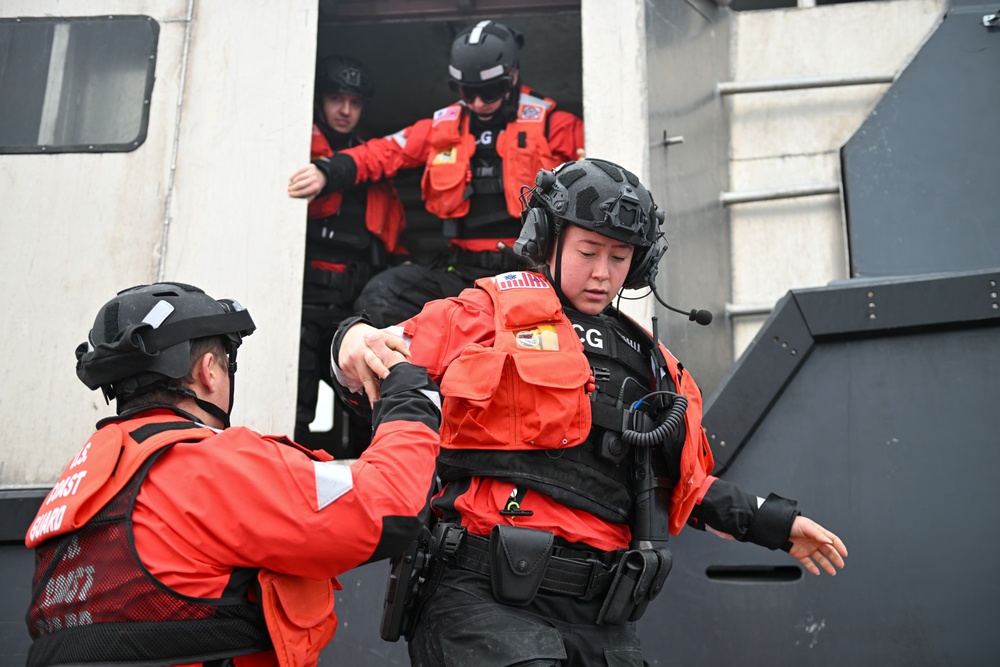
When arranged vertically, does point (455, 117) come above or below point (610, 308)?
above

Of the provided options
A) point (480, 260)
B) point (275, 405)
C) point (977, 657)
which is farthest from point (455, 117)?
point (977, 657)

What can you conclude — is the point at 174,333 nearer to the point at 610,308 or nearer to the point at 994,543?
the point at 610,308

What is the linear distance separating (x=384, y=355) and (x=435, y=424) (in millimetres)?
235

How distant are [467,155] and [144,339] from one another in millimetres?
3103

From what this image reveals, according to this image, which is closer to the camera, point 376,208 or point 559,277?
point 559,277

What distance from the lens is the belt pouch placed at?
2.43m

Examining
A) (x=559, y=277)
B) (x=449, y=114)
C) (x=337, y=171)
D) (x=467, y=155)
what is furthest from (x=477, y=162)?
(x=559, y=277)

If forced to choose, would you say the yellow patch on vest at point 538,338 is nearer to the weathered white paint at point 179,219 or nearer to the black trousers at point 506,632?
the black trousers at point 506,632

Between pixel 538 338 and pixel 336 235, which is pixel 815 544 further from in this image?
pixel 336 235

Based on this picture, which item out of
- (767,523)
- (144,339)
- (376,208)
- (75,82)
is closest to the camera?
(144,339)

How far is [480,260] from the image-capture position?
5.29m

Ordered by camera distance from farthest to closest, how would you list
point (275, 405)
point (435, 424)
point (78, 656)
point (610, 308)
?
point (275, 405) < point (610, 308) < point (435, 424) < point (78, 656)

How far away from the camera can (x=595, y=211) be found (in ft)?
9.04

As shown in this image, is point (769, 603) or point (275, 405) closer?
point (769, 603)
